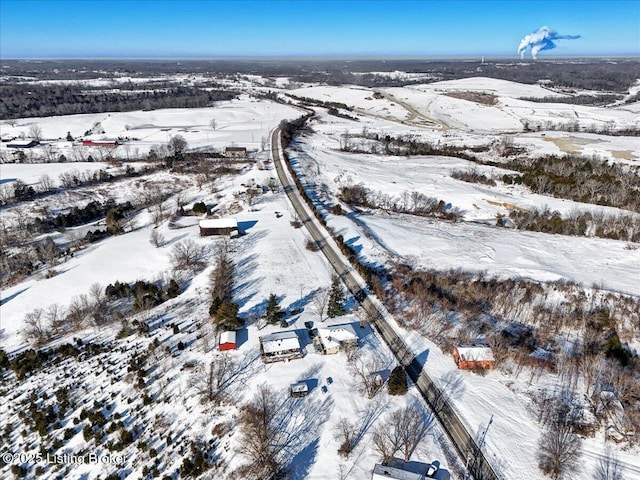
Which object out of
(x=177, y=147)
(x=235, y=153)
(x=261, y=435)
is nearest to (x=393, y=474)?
(x=261, y=435)

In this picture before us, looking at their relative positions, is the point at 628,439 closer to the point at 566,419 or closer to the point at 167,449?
the point at 566,419

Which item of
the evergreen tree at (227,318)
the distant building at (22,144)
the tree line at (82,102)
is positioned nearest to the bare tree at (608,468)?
the evergreen tree at (227,318)

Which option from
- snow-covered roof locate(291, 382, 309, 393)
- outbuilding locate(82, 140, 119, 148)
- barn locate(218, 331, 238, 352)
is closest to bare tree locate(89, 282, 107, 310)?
barn locate(218, 331, 238, 352)

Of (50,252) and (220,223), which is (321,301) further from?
(50,252)

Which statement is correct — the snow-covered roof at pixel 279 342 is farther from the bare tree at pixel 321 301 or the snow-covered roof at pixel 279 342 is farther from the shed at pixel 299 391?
the bare tree at pixel 321 301

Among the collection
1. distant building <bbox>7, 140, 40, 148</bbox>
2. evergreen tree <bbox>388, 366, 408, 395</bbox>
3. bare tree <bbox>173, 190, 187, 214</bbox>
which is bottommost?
evergreen tree <bbox>388, 366, 408, 395</bbox>

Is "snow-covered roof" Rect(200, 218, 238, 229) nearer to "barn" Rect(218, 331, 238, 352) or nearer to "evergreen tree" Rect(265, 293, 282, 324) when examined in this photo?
"evergreen tree" Rect(265, 293, 282, 324)
